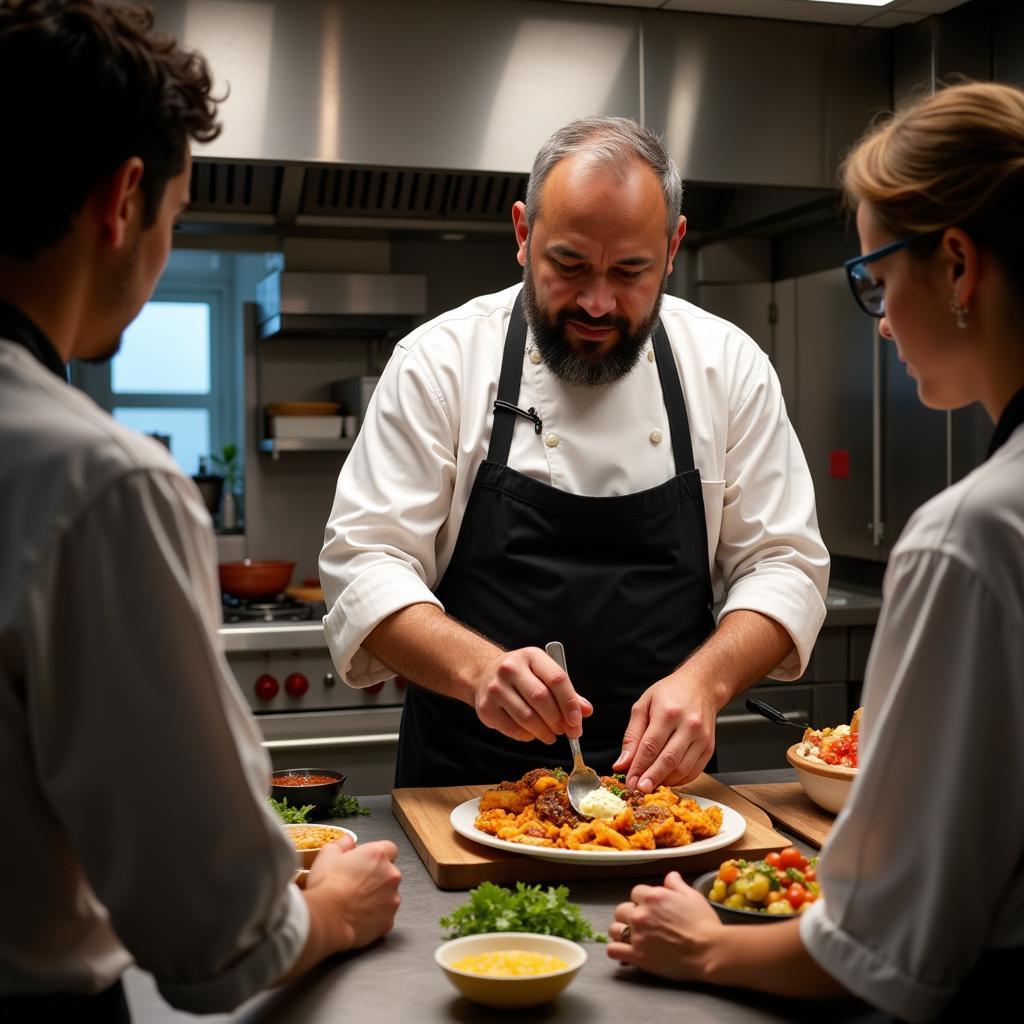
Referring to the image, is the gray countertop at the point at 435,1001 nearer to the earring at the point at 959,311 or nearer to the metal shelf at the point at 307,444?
the earring at the point at 959,311

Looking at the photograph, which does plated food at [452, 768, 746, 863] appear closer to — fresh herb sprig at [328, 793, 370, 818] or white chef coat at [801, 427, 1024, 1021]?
fresh herb sprig at [328, 793, 370, 818]

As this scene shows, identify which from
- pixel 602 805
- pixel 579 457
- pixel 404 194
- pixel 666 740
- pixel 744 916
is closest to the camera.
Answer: pixel 744 916

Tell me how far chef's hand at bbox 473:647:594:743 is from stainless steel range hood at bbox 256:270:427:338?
220cm

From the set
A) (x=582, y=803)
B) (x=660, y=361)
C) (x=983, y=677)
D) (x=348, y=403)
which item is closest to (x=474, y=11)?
(x=348, y=403)

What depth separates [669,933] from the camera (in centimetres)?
119

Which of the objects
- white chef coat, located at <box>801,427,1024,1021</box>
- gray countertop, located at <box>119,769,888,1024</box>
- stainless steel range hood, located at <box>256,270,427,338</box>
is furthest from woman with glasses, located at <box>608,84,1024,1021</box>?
stainless steel range hood, located at <box>256,270,427,338</box>

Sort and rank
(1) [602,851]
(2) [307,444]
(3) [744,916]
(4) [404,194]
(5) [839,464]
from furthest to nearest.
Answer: (5) [839,464]
(2) [307,444]
(4) [404,194]
(1) [602,851]
(3) [744,916]

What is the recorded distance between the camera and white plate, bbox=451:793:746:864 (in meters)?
1.45

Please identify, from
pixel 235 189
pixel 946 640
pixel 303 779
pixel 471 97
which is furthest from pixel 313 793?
pixel 235 189

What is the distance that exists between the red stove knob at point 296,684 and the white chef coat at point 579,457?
52.5 inches

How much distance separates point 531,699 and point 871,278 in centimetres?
75

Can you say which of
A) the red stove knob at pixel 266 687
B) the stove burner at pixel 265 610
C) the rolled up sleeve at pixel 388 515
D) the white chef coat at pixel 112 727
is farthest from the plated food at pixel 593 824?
the stove burner at pixel 265 610

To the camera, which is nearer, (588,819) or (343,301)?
(588,819)

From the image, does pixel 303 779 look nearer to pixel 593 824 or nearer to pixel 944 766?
pixel 593 824
